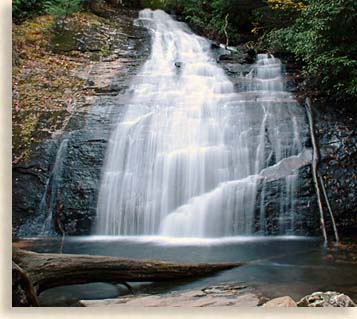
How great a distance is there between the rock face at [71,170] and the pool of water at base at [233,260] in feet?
1.12

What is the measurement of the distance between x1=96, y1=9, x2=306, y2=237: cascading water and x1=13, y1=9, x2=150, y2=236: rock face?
6.3 inches

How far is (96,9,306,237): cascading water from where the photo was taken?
4.65 m

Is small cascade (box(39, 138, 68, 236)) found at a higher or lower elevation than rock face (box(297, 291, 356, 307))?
higher

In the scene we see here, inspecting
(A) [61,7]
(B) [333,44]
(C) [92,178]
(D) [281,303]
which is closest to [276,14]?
(B) [333,44]

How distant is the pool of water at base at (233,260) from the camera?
3119 millimetres

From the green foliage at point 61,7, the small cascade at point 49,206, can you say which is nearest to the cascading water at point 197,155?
the small cascade at point 49,206

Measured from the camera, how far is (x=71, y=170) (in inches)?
206

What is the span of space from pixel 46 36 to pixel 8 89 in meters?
4.00

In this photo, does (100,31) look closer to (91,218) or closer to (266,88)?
(266,88)

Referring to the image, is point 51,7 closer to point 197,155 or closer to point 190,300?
point 197,155

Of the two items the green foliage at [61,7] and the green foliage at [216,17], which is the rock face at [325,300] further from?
the green foliage at [216,17]

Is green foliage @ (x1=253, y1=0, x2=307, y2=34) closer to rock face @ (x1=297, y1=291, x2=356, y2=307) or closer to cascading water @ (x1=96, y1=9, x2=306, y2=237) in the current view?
cascading water @ (x1=96, y1=9, x2=306, y2=237)

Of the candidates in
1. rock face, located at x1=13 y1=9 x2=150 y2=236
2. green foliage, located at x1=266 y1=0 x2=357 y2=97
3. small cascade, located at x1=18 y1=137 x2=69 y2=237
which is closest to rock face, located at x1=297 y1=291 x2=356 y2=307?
rock face, located at x1=13 y1=9 x2=150 y2=236

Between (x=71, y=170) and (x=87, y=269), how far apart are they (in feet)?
7.73
